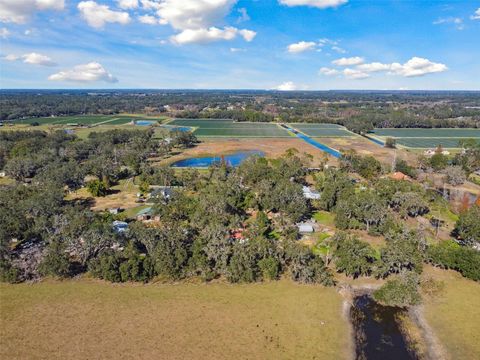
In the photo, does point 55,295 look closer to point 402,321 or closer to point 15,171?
point 402,321

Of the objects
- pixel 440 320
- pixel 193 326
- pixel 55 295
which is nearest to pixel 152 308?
pixel 193 326

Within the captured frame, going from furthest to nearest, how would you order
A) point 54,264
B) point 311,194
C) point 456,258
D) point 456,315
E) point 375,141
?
point 375,141 → point 311,194 → point 456,258 → point 54,264 → point 456,315

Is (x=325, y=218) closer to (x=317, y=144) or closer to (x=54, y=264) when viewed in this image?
(x=54, y=264)

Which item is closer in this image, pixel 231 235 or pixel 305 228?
pixel 231 235

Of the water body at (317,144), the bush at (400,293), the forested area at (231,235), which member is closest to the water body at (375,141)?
the water body at (317,144)

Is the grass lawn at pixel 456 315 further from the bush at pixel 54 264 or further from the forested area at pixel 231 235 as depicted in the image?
the bush at pixel 54 264

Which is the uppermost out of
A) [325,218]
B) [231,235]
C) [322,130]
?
[322,130]

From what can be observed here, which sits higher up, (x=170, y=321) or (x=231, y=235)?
(x=231, y=235)

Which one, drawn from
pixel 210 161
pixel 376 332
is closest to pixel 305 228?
pixel 376 332
